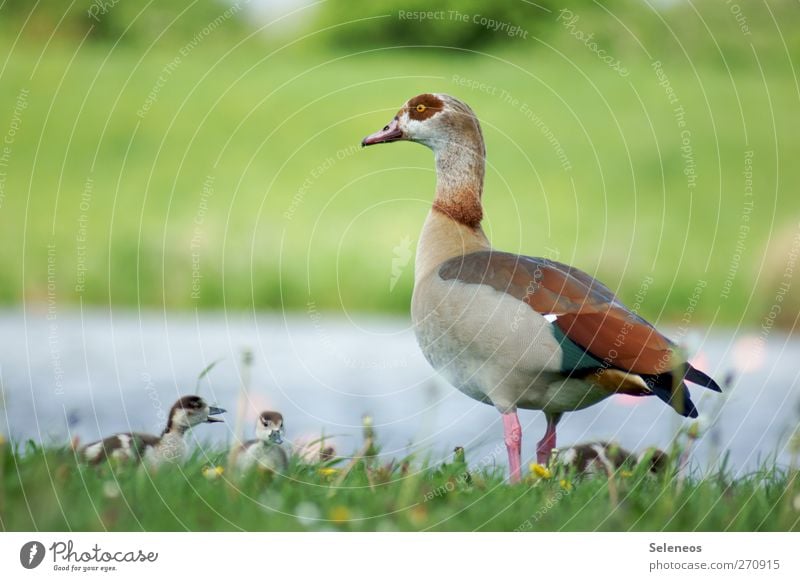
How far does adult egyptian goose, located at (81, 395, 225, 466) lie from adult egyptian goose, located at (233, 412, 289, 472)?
21cm

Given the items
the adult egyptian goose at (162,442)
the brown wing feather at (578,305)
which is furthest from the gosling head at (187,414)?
the brown wing feather at (578,305)

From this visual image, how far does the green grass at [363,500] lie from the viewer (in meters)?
3.22

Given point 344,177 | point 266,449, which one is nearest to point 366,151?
point 344,177

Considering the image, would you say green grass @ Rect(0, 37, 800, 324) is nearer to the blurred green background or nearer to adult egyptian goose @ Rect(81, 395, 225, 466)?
the blurred green background

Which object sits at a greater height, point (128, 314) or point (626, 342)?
point (128, 314)

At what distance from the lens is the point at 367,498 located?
3338 millimetres

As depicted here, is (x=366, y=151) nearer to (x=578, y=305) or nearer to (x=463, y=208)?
(x=463, y=208)

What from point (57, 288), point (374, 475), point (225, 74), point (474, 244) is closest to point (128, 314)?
point (57, 288)

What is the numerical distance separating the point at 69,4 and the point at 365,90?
2.64 m

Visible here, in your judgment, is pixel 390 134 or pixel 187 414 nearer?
pixel 187 414

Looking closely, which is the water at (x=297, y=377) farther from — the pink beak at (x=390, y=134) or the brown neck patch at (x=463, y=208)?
the pink beak at (x=390, y=134)

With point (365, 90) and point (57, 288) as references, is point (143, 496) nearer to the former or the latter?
point (57, 288)

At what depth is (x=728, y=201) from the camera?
8.95 meters
